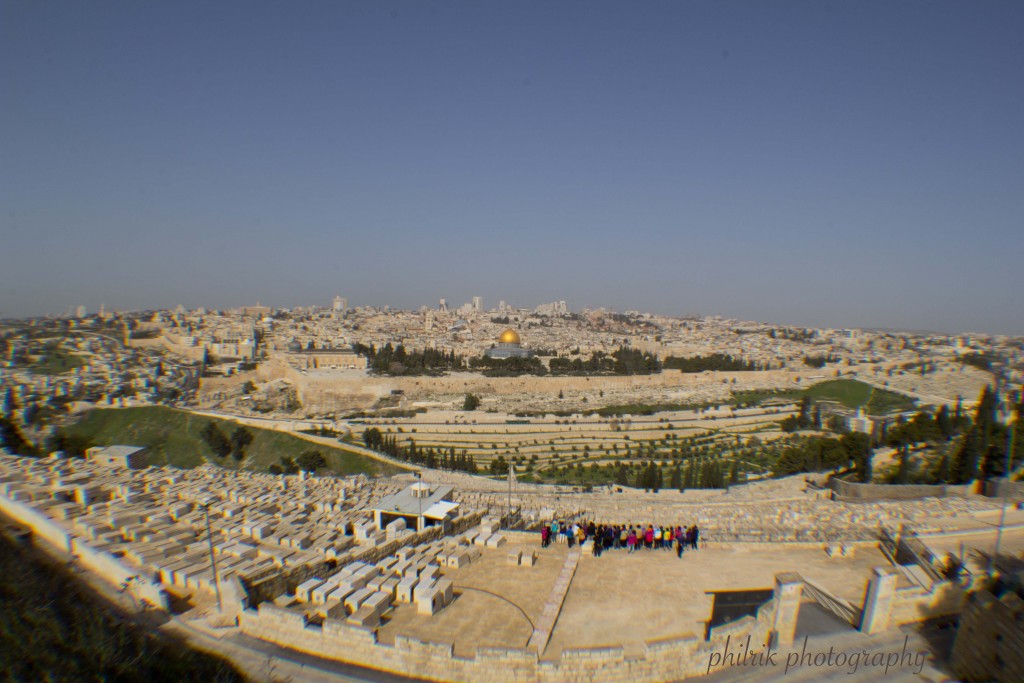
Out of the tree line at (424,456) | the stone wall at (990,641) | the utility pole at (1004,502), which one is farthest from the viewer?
the tree line at (424,456)

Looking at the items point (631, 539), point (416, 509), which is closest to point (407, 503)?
point (416, 509)

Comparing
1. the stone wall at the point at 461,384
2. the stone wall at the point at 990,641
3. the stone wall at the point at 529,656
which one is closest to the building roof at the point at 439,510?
the stone wall at the point at 529,656

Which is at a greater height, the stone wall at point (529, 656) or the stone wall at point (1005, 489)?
the stone wall at point (529, 656)

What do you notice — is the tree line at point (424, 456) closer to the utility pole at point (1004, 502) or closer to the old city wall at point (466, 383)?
the old city wall at point (466, 383)

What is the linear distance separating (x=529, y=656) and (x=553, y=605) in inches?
55.3

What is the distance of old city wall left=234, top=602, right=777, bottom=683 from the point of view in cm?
538

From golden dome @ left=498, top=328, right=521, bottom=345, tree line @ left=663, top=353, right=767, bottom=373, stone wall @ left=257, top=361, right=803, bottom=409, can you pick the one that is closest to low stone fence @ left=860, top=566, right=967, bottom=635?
stone wall @ left=257, top=361, right=803, bottom=409

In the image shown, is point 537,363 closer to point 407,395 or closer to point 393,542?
point 407,395

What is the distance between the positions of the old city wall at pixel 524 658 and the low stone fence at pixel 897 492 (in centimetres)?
890

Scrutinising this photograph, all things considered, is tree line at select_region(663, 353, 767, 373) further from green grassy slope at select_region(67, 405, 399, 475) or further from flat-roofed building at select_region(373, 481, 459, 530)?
flat-roofed building at select_region(373, 481, 459, 530)

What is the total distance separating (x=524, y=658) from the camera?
5.43 metres

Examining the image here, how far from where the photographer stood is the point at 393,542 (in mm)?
8930

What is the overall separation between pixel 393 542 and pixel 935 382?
45.3m

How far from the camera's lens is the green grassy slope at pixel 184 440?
796 inches
